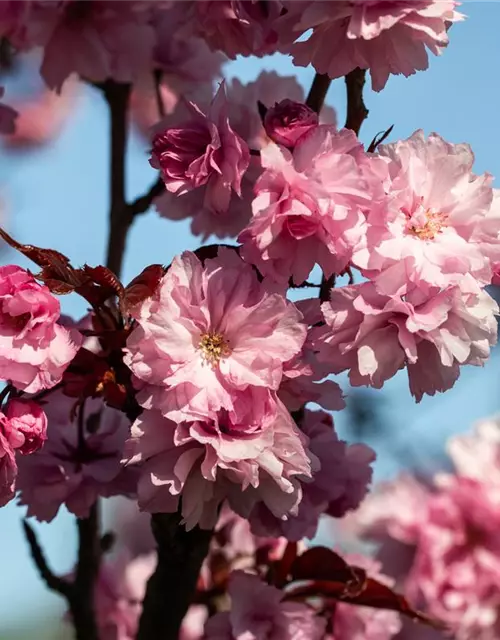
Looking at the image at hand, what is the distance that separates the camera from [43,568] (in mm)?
1051

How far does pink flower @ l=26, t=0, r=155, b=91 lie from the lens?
1.12 meters

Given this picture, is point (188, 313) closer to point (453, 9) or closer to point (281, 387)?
point (281, 387)

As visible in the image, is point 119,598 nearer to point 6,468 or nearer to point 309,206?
point 6,468

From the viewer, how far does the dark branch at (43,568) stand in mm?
1014

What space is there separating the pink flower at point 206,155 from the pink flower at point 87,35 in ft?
1.38

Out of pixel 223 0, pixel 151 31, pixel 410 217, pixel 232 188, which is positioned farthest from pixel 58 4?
pixel 410 217

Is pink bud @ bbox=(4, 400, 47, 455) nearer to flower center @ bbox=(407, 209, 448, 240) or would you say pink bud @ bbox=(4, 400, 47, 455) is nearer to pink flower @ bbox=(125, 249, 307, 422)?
pink flower @ bbox=(125, 249, 307, 422)

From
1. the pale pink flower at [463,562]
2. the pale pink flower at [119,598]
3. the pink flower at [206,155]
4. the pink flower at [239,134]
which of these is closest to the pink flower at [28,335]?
the pink flower at [206,155]

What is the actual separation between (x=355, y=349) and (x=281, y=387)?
2.8 inches

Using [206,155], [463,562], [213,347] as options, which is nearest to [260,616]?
[213,347]

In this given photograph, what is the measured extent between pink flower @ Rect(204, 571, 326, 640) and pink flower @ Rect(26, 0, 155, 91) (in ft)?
2.02

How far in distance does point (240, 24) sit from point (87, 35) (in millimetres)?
324

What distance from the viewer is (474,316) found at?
2.29 feet

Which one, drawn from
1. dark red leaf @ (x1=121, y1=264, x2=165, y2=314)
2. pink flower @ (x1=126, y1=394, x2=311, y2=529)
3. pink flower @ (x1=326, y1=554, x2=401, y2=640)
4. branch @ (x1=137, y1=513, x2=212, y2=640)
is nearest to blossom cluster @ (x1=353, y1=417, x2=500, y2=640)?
pink flower @ (x1=326, y1=554, x2=401, y2=640)
